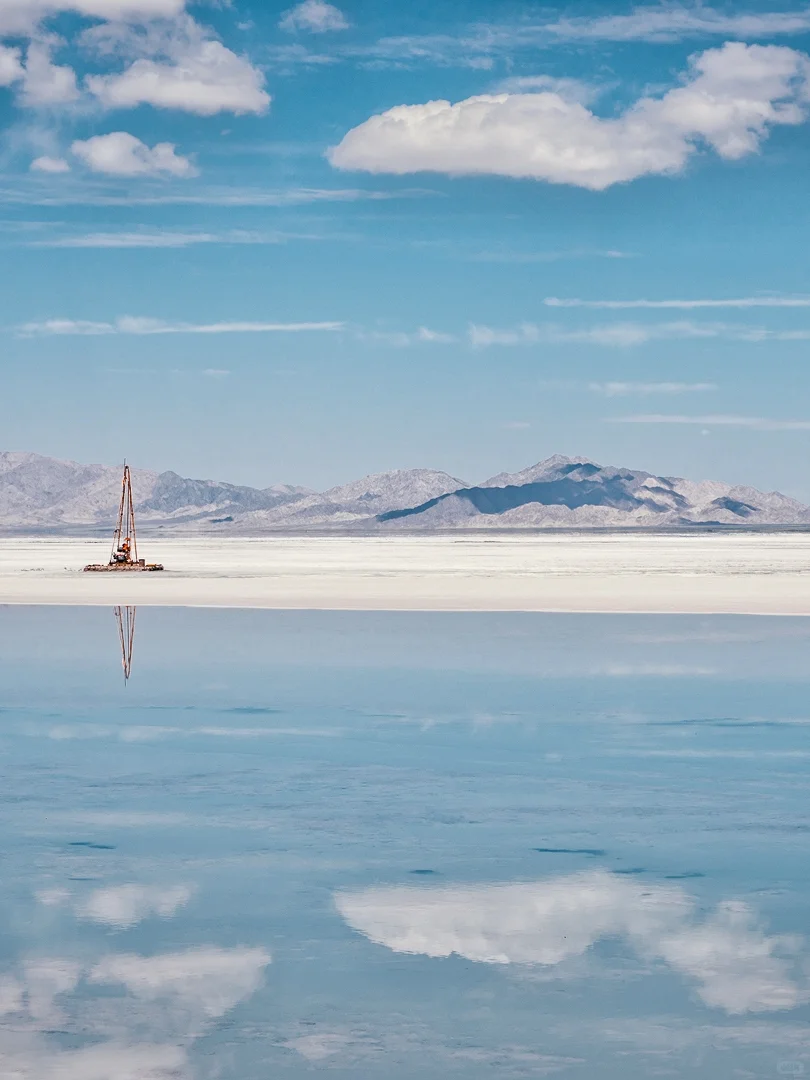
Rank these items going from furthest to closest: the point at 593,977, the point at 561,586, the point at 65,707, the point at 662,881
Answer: the point at 561,586
the point at 65,707
the point at 662,881
the point at 593,977

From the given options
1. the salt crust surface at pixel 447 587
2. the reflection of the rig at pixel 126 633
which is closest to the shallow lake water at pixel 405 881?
the reflection of the rig at pixel 126 633

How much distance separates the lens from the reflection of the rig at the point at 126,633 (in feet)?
79.0

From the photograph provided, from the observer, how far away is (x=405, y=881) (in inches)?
388

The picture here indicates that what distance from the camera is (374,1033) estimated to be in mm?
7051

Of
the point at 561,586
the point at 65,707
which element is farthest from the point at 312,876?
the point at 561,586

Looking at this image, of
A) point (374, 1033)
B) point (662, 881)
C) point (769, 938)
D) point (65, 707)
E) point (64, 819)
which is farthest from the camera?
point (65, 707)

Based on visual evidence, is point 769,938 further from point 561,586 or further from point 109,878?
point 561,586

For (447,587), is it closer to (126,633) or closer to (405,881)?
(126,633)

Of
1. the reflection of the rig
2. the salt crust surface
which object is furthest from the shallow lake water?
the salt crust surface

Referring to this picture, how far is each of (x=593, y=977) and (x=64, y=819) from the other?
552 cm

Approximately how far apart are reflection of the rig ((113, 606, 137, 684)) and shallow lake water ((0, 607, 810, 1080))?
3.27 metres

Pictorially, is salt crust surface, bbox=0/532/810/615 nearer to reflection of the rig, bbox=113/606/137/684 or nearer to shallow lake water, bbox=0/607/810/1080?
reflection of the rig, bbox=113/606/137/684

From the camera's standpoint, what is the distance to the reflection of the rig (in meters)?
24.1

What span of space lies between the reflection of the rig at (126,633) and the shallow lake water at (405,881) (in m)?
3.27
